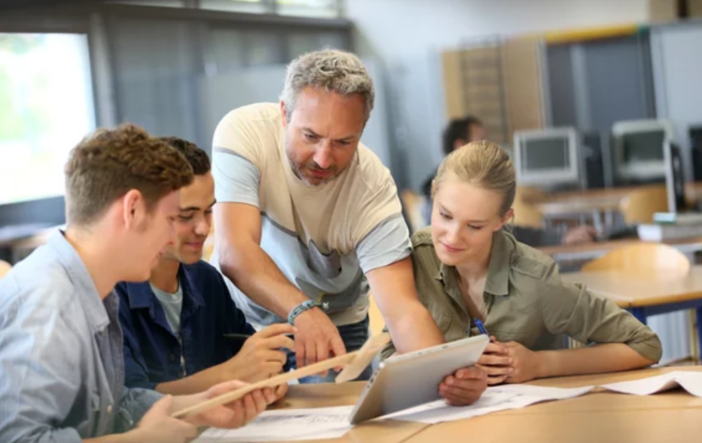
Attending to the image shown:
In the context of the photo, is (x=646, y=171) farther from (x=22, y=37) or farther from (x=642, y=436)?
(x=642, y=436)

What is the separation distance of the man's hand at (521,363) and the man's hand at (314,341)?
0.30 metres

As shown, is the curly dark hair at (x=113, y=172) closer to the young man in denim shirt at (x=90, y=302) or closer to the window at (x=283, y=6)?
the young man in denim shirt at (x=90, y=302)

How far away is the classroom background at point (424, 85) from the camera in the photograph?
481 centimetres

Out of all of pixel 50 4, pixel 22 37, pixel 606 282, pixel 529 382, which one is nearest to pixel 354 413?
pixel 529 382

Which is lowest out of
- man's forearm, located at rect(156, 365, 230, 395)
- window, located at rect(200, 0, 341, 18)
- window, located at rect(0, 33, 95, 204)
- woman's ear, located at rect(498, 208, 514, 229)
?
man's forearm, located at rect(156, 365, 230, 395)

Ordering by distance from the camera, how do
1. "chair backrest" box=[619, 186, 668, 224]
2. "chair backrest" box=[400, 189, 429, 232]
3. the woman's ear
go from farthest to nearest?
"chair backrest" box=[619, 186, 668, 224] → "chair backrest" box=[400, 189, 429, 232] → the woman's ear

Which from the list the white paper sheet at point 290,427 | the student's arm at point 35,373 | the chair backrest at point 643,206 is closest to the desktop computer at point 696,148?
the chair backrest at point 643,206

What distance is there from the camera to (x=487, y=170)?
1.84 meters

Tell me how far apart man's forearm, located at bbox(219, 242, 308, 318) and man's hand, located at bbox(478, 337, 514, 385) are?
346 mm

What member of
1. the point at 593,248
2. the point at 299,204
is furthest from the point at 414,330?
the point at 593,248

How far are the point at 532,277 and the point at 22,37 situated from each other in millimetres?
3540

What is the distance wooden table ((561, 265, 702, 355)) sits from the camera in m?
2.60

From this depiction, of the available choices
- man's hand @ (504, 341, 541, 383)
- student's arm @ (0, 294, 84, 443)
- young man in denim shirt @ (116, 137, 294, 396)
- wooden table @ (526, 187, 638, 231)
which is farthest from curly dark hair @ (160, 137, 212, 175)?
wooden table @ (526, 187, 638, 231)

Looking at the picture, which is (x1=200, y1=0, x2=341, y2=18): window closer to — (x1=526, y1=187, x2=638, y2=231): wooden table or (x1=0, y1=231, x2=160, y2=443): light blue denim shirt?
(x1=526, y1=187, x2=638, y2=231): wooden table
